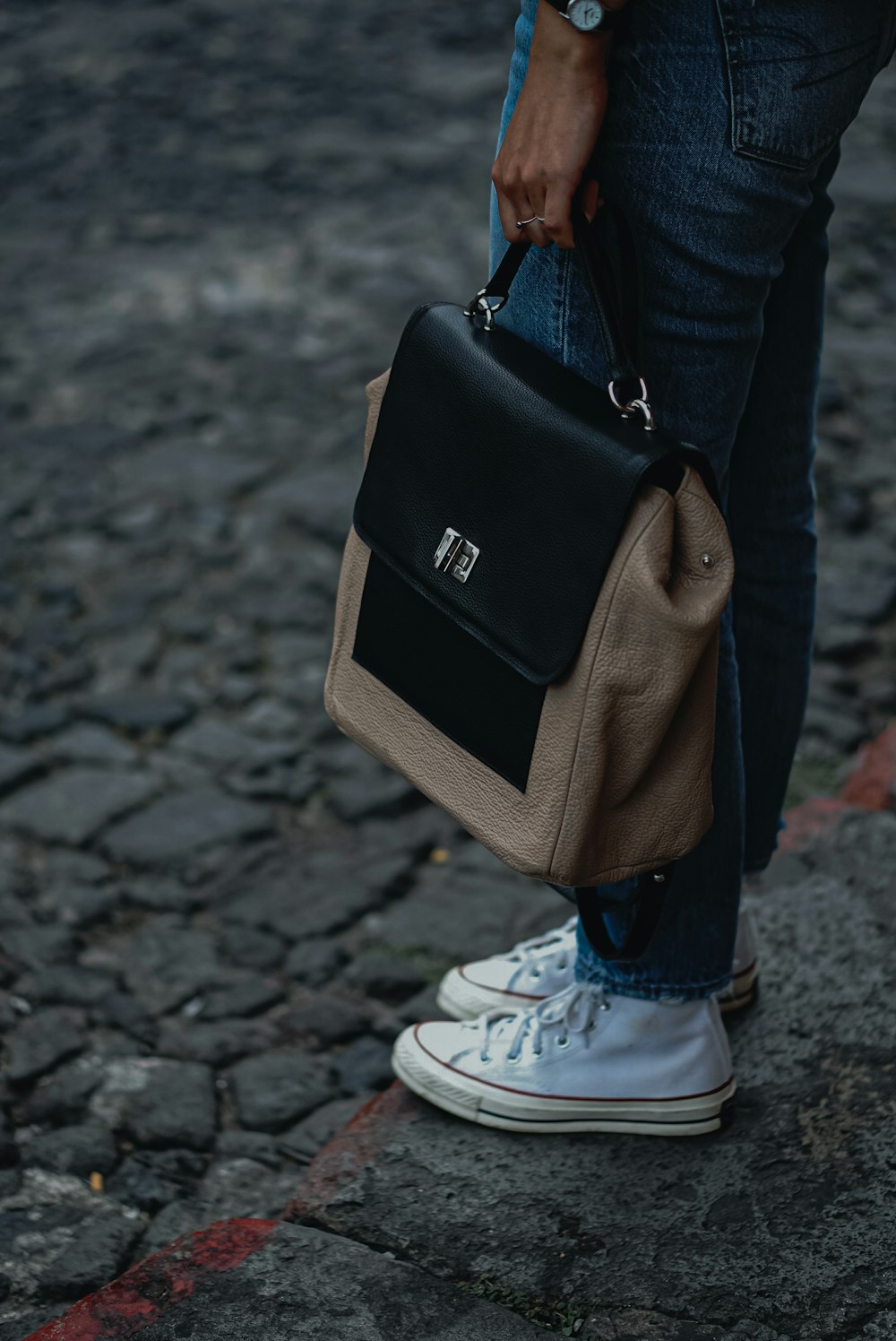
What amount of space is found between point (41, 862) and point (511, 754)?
148 centimetres

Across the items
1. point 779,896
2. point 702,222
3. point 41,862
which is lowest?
point 41,862

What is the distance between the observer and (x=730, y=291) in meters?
1.41

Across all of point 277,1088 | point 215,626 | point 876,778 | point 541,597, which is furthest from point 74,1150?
point 215,626

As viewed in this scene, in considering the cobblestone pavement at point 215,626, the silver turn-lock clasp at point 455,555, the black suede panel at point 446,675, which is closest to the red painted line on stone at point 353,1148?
the cobblestone pavement at point 215,626

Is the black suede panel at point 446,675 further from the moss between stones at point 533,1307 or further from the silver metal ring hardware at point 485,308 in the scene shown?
the moss between stones at point 533,1307

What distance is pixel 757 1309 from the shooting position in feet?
4.91

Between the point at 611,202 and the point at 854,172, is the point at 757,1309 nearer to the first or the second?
the point at 611,202

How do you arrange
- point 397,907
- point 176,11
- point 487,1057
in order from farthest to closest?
point 176,11 < point 397,907 < point 487,1057

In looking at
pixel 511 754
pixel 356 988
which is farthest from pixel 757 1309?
pixel 356 988

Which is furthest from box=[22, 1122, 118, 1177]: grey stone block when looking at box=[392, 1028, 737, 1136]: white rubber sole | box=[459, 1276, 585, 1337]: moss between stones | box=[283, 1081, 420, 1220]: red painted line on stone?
box=[459, 1276, 585, 1337]: moss between stones

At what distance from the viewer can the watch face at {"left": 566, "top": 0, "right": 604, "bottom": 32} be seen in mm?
1293

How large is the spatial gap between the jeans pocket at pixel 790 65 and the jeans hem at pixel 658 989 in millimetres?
955

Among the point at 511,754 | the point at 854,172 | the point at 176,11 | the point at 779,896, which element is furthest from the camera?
the point at 176,11

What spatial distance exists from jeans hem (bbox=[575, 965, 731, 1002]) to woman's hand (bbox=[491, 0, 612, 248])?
0.89 metres
